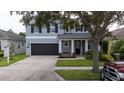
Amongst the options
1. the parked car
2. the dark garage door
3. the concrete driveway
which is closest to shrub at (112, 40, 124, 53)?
the concrete driveway

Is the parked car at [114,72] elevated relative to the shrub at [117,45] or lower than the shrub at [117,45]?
lower

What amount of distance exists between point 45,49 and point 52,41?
1569 mm

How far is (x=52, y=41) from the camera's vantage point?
119ft

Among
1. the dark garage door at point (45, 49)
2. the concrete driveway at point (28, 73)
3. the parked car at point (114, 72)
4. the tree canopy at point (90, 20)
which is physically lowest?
the concrete driveway at point (28, 73)

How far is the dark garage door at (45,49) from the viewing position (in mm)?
36562

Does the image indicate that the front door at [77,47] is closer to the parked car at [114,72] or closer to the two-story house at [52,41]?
the two-story house at [52,41]

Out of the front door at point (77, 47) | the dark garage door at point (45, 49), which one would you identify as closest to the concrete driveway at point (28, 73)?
the dark garage door at point (45, 49)

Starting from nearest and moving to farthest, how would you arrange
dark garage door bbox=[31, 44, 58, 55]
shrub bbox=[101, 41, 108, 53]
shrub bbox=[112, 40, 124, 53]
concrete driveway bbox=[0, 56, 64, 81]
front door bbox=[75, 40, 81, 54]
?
concrete driveway bbox=[0, 56, 64, 81] < shrub bbox=[112, 40, 124, 53] < shrub bbox=[101, 41, 108, 53] < front door bbox=[75, 40, 81, 54] < dark garage door bbox=[31, 44, 58, 55]

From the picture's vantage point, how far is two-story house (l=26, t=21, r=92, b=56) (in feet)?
116

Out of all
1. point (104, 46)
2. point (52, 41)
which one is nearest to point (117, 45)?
point (104, 46)

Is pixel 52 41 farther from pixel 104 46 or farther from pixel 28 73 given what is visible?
pixel 28 73

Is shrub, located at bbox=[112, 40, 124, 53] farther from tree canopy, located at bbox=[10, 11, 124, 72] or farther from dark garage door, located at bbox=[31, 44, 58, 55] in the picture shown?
dark garage door, located at bbox=[31, 44, 58, 55]

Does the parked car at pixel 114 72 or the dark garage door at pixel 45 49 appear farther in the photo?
the dark garage door at pixel 45 49
